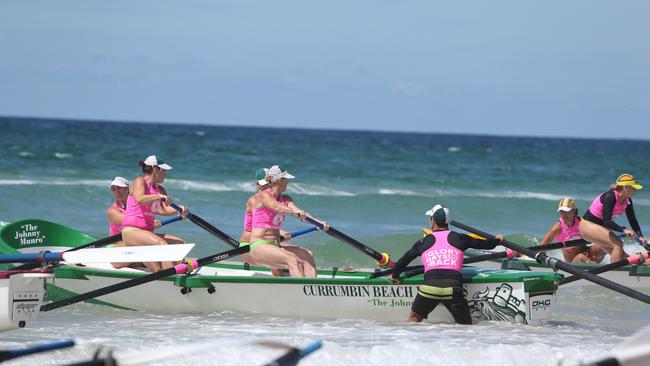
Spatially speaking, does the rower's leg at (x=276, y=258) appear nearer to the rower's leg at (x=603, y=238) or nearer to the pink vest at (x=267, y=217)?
the pink vest at (x=267, y=217)

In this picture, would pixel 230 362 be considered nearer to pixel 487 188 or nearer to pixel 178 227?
pixel 178 227

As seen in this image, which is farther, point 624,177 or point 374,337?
point 624,177

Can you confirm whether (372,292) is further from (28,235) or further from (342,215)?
(342,215)

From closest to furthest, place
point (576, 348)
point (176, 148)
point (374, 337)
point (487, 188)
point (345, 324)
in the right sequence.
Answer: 1. point (576, 348)
2. point (374, 337)
3. point (345, 324)
4. point (487, 188)
5. point (176, 148)

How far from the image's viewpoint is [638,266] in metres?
12.6

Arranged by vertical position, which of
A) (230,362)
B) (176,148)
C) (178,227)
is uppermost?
(176,148)

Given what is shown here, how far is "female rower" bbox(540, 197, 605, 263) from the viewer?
13.1 m

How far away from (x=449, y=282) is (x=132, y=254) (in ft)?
10.1

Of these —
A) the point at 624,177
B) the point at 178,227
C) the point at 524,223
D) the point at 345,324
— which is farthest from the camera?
the point at 524,223

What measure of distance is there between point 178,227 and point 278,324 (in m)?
8.46

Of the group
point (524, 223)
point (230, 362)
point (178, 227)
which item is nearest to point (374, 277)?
point (230, 362)

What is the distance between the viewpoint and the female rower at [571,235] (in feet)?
43.0

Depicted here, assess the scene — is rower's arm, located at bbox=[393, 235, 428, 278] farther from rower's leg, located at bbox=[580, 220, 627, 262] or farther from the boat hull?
rower's leg, located at bbox=[580, 220, 627, 262]

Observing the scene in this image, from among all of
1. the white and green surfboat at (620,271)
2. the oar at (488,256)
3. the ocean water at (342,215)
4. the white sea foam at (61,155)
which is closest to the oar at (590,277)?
the ocean water at (342,215)
